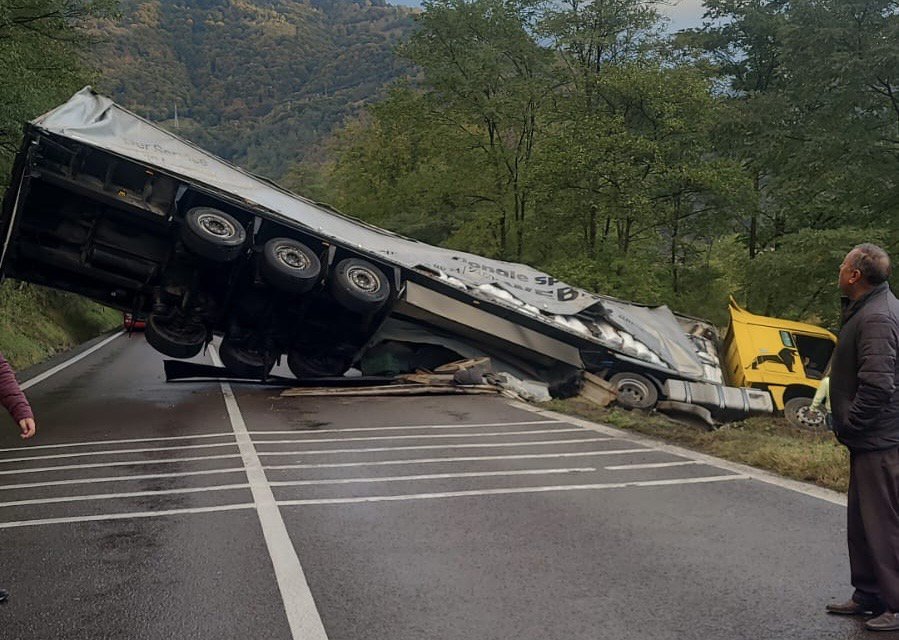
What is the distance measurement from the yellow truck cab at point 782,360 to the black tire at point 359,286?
22.3ft

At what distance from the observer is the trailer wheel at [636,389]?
1283 cm

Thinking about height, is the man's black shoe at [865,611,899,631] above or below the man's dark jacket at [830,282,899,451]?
below

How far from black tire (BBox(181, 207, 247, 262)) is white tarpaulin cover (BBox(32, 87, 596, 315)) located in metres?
0.45

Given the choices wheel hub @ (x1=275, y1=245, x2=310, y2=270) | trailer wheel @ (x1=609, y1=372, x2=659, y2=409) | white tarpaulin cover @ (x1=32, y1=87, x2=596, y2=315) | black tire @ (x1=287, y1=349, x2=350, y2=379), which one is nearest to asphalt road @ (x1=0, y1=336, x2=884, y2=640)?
wheel hub @ (x1=275, y1=245, x2=310, y2=270)

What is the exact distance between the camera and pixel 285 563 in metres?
4.29

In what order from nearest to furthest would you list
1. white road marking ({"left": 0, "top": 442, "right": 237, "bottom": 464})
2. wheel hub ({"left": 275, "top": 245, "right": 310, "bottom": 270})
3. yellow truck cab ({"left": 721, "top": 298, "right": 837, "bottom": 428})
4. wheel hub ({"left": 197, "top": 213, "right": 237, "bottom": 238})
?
white road marking ({"left": 0, "top": 442, "right": 237, "bottom": 464}), wheel hub ({"left": 197, "top": 213, "right": 237, "bottom": 238}), wheel hub ({"left": 275, "top": 245, "right": 310, "bottom": 270}), yellow truck cab ({"left": 721, "top": 298, "right": 837, "bottom": 428})

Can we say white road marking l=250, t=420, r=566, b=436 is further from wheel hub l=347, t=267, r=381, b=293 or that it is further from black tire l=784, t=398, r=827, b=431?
black tire l=784, t=398, r=827, b=431

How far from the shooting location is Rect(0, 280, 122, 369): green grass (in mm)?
17938

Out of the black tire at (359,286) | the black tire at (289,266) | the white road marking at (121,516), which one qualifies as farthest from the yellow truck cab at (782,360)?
the white road marking at (121,516)

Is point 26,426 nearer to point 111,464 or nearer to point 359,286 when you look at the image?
point 111,464

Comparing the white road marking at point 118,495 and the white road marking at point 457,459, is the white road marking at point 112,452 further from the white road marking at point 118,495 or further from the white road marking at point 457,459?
the white road marking at point 118,495

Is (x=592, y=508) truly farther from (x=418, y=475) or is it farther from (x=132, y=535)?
(x=132, y=535)

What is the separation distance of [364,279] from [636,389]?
4938 mm

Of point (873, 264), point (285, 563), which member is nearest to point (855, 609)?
point (873, 264)
